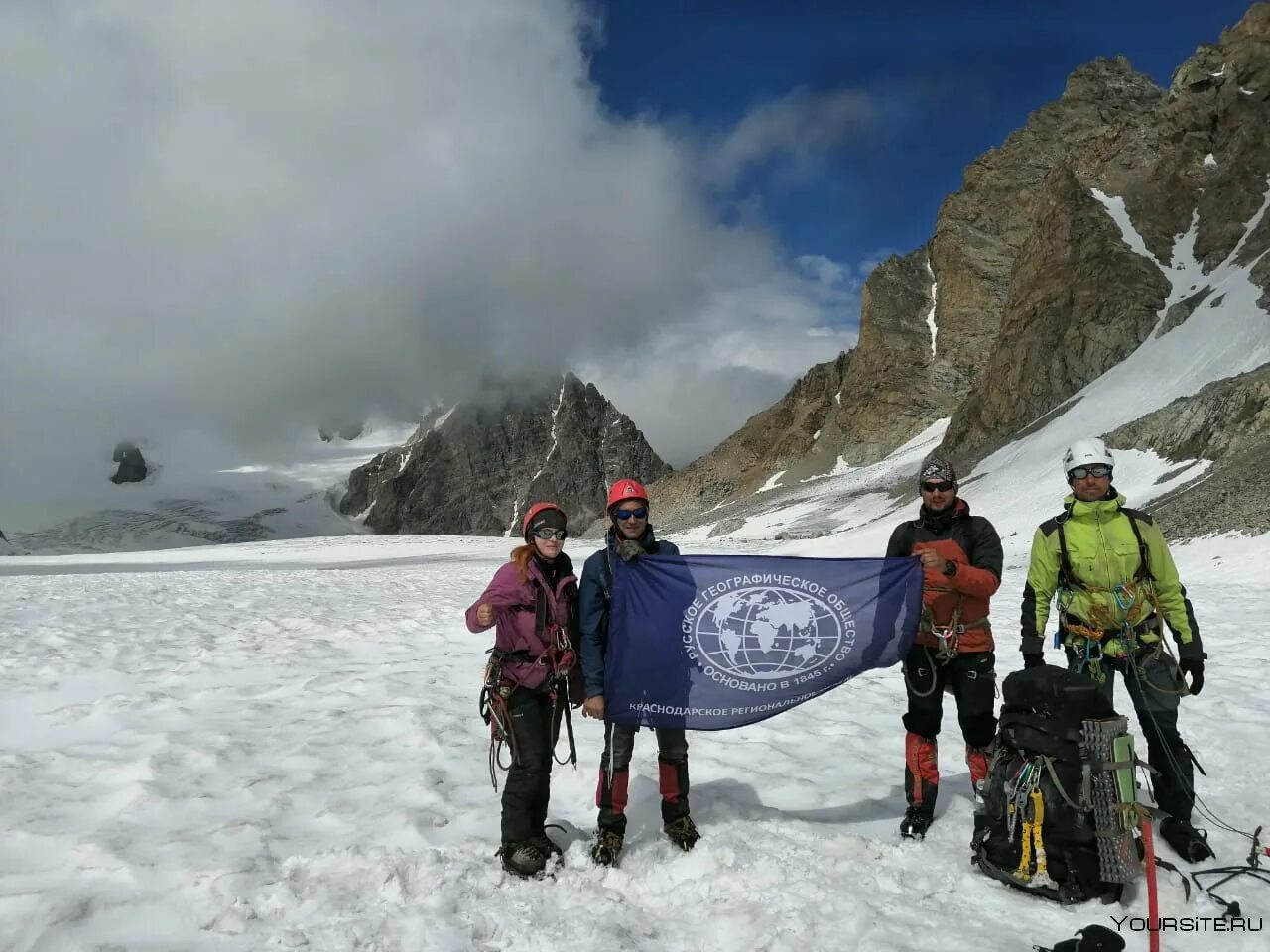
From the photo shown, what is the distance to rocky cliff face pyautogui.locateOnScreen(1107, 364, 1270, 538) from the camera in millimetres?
22781

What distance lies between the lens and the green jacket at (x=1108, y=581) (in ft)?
16.6

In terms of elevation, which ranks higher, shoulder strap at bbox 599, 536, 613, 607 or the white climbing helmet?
the white climbing helmet

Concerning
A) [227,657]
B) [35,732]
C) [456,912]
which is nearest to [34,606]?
[227,657]

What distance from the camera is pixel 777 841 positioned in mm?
5020

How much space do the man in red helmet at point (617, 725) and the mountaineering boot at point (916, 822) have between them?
1.48 meters

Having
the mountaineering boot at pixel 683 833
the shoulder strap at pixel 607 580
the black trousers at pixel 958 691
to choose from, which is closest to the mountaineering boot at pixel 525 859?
the mountaineering boot at pixel 683 833

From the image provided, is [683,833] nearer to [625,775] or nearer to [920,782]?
[625,775]

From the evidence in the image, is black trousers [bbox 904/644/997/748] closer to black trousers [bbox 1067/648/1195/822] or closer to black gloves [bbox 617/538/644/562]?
black trousers [bbox 1067/648/1195/822]

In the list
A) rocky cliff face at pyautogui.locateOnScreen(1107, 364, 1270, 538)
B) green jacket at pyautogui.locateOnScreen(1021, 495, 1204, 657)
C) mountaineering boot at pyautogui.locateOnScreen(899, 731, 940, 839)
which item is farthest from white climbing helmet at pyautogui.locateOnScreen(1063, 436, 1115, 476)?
rocky cliff face at pyautogui.locateOnScreen(1107, 364, 1270, 538)

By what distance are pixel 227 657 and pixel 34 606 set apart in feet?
25.1

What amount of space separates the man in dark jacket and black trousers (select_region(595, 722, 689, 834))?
1.61m

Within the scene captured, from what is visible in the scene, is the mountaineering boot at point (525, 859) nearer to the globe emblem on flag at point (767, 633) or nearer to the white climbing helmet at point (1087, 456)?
the globe emblem on flag at point (767, 633)
